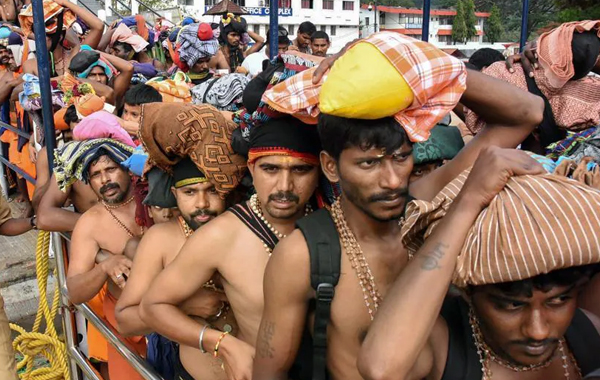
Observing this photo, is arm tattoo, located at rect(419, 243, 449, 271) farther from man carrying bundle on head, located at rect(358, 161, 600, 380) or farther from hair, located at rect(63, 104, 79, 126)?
hair, located at rect(63, 104, 79, 126)

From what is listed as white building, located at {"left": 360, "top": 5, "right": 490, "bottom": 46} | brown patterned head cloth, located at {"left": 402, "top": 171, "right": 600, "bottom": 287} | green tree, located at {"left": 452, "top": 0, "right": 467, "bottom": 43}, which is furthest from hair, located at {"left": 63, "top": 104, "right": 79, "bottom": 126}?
green tree, located at {"left": 452, "top": 0, "right": 467, "bottom": 43}

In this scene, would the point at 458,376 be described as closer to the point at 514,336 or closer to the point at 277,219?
the point at 514,336

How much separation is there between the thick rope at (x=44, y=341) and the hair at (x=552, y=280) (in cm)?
339

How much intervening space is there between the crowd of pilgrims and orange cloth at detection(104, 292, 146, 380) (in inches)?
0.6

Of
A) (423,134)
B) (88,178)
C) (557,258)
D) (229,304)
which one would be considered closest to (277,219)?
(229,304)

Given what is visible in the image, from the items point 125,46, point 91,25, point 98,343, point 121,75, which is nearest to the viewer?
point 98,343

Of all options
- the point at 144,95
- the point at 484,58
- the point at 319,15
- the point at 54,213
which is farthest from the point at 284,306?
the point at 319,15

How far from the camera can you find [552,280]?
133 cm

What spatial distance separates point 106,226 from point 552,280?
236cm

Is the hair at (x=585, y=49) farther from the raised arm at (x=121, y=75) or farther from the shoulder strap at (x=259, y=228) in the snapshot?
the raised arm at (x=121, y=75)

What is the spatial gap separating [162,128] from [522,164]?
137 centimetres

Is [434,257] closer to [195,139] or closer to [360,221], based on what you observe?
[360,221]

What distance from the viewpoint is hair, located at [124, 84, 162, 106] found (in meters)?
3.98

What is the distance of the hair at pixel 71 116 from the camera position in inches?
163
